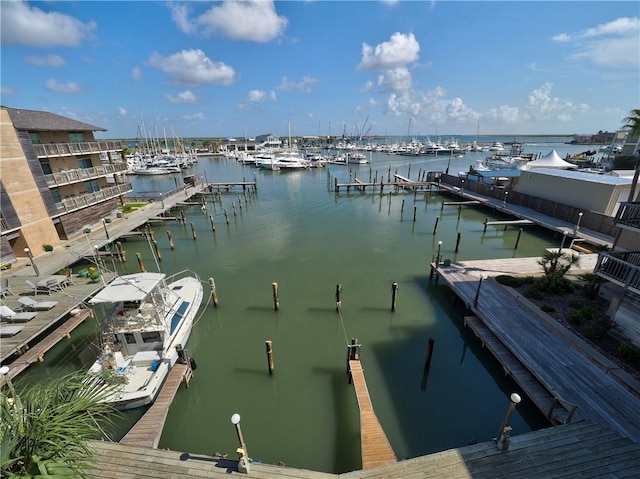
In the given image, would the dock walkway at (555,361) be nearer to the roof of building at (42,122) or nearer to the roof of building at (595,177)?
the roof of building at (595,177)

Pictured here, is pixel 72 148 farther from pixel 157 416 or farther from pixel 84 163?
pixel 157 416

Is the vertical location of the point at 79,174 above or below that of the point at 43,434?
above

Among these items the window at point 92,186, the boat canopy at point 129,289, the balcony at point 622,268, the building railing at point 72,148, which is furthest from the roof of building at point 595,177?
the window at point 92,186

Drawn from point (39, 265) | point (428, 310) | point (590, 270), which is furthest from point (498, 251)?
point (39, 265)

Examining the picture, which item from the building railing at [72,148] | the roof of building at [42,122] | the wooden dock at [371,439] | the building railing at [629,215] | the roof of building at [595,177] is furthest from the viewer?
the roof of building at [595,177]

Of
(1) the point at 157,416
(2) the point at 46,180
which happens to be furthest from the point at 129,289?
(2) the point at 46,180

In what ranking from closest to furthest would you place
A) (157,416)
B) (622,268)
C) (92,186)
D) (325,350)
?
1. (157,416)
2. (622,268)
3. (325,350)
4. (92,186)

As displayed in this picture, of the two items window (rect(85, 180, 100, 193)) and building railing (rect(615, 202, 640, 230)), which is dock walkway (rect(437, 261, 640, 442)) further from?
window (rect(85, 180, 100, 193))
